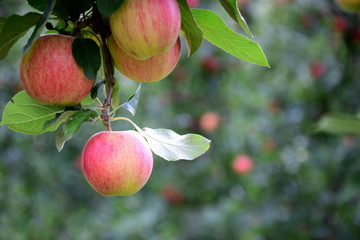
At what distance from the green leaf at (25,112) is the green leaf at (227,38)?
0.76ft

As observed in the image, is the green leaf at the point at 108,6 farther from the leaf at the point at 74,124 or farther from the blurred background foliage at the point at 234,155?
the blurred background foliage at the point at 234,155

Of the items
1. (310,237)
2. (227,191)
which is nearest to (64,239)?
(227,191)

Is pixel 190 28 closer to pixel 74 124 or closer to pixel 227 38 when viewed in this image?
pixel 227 38

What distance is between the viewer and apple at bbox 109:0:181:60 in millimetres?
630

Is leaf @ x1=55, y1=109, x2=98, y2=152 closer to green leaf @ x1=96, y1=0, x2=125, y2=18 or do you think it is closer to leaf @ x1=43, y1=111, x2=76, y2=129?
leaf @ x1=43, y1=111, x2=76, y2=129

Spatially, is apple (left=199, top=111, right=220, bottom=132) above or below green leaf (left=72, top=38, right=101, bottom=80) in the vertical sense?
below

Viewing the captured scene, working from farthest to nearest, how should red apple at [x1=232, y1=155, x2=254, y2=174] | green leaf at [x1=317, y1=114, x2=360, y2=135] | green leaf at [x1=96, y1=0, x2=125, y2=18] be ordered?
1. red apple at [x1=232, y1=155, x2=254, y2=174]
2. green leaf at [x1=317, y1=114, x2=360, y2=135]
3. green leaf at [x1=96, y1=0, x2=125, y2=18]

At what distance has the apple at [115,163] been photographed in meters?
0.71

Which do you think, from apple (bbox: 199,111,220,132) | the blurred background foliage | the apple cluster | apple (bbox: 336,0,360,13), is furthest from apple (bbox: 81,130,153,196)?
apple (bbox: 199,111,220,132)

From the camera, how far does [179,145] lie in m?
0.75

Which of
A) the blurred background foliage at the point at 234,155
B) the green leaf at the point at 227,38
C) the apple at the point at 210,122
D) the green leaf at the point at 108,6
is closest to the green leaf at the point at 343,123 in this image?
the green leaf at the point at 227,38

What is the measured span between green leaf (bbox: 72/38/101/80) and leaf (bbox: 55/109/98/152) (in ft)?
0.18

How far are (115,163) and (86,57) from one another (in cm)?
14

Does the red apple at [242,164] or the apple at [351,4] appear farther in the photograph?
the red apple at [242,164]
